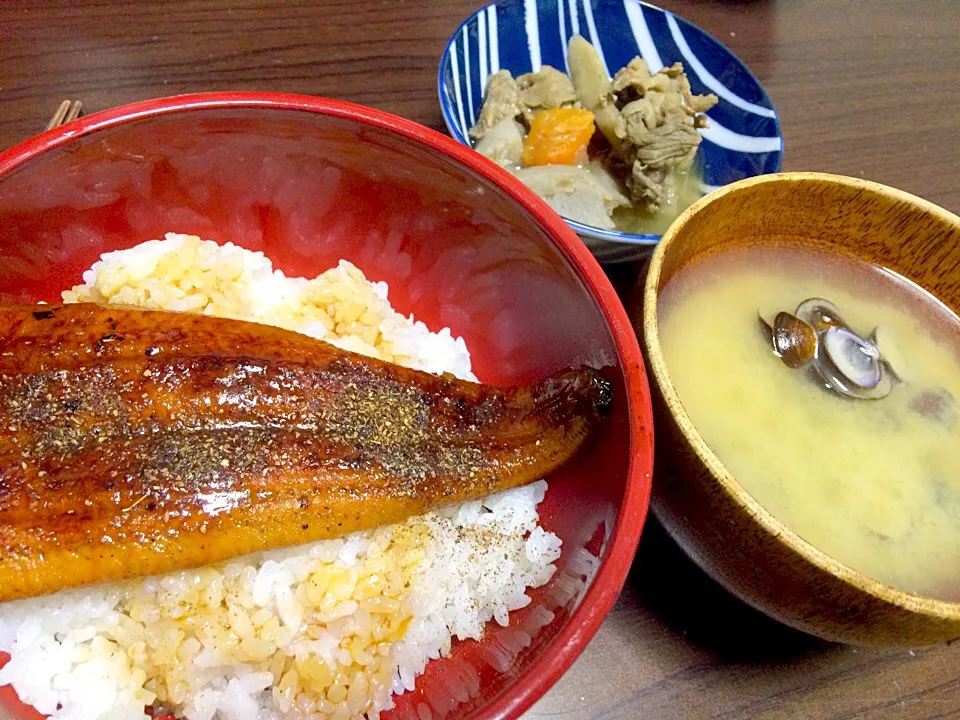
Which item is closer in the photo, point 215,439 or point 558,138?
point 215,439

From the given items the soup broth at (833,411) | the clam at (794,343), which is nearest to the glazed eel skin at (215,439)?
the soup broth at (833,411)

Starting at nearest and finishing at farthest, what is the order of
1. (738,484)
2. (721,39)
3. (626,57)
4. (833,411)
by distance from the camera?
(738,484) < (833,411) < (626,57) < (721,39)

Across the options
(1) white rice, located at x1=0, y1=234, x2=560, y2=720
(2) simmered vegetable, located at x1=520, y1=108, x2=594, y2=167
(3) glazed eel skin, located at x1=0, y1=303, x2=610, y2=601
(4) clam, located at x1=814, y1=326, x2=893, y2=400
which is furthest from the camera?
(2) simmered vegetable, located at x1=520, y1=108, x2=594, y2=167

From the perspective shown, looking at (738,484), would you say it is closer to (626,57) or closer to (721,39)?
(626,57)

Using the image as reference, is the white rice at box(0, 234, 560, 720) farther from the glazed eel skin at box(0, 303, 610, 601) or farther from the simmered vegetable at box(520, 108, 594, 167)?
the simmered vegetable at box(520, 108, 594, 167)

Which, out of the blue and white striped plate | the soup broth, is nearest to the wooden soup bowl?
the soup broth

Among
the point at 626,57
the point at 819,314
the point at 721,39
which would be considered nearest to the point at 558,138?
the point at 626,57
